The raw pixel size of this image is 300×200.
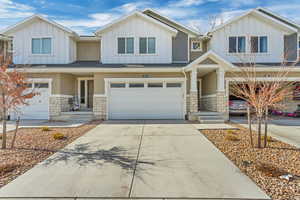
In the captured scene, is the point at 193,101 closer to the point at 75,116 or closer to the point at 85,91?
the point at 75,116

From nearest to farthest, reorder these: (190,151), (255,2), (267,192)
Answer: (267,192)
(190,151)
(255,2)

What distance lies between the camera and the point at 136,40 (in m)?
13.7

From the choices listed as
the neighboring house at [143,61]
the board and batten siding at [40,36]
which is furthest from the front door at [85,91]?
the board and batten siding at [40,36]

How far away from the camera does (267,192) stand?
3.34 m

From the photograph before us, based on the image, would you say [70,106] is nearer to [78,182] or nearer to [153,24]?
[153,24]

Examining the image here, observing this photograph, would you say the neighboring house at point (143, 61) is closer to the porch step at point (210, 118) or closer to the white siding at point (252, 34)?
the white siding at point (252, 34)

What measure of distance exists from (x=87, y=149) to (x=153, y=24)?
35.3ft

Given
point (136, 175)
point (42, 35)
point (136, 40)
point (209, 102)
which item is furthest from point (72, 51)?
point (136, 175)

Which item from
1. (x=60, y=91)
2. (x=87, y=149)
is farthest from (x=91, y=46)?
(x=87, y=149)

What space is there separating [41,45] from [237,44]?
14541 mm

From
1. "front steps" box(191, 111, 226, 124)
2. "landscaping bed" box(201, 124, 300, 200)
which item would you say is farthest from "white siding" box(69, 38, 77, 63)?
"landscaping bed" box(201, 124, 300, 200)

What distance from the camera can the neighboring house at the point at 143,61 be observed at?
12.2 meters

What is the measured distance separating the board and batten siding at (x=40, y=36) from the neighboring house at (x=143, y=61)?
0.07 metres

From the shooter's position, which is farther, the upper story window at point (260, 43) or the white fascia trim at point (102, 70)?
the upper story window at point (260, 43)
